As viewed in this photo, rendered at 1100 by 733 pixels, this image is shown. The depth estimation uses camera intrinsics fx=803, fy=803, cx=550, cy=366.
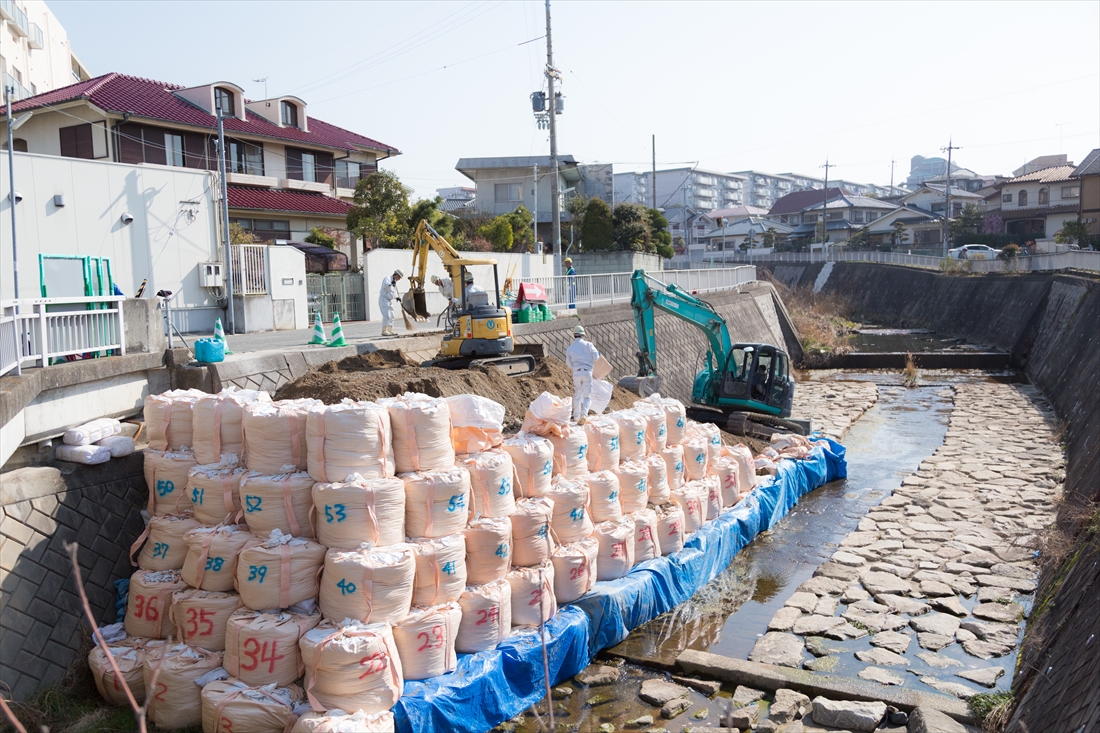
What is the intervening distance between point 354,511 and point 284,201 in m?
25.4

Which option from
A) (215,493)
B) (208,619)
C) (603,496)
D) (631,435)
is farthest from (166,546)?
(631,435)

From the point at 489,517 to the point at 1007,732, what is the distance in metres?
4.24

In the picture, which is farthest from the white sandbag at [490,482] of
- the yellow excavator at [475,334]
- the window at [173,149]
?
the window at [173,149]

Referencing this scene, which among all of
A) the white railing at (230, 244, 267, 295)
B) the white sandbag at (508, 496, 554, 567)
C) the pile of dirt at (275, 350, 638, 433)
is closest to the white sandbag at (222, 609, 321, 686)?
the white sandbag at (508, 496, 554, 567)

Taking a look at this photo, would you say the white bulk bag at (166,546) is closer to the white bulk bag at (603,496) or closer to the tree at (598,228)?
the white bulk bag at (603,496)

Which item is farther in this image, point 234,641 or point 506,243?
point 506,243

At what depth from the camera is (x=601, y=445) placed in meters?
8.68

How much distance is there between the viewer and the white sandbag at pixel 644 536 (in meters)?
8.69

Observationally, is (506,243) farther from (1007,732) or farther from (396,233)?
(1007,732)

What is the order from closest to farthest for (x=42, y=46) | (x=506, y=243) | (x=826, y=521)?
(x=826, y=521) → (x=506, y=243) → (x=42, y=46)

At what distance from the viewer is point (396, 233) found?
26.6 meters

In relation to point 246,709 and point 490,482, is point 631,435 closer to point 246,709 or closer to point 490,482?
point 490,482

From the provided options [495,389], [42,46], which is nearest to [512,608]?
[495,389]

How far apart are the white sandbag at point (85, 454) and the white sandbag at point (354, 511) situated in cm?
243
